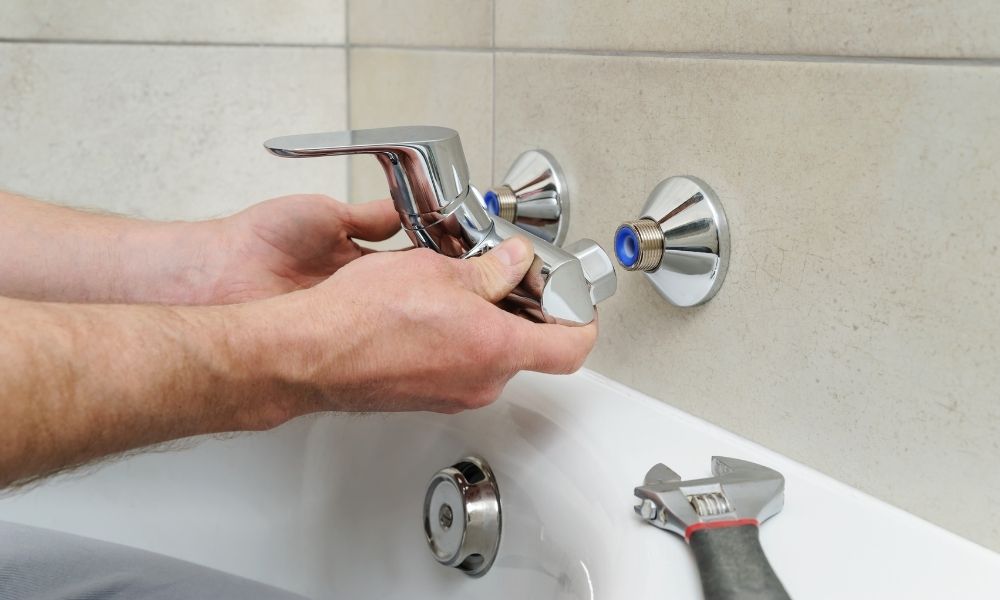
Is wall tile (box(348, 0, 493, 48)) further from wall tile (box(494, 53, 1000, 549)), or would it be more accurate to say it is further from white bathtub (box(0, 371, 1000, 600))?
white bathtub (box(0, 371, 1000, 600))

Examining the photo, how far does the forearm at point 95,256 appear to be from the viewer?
53 centimetres

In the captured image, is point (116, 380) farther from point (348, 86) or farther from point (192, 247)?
point (348, 86)

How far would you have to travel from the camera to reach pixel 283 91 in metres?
0.79

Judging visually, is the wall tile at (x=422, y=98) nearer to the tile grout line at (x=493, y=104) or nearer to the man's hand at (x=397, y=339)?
the tile grout line at (x=493, y=104)

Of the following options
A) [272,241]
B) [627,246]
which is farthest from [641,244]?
[272,241]

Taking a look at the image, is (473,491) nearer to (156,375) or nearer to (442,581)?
(442,581)

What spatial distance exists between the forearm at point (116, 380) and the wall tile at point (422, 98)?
0.33 m

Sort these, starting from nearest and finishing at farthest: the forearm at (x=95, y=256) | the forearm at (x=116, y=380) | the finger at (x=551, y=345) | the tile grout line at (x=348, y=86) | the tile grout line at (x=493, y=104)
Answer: the forearm at (x=116, y=380) < the finger at (x=551, y=345) < the forearm at (x=95, y=256) < the tile grout line at (x=493, y=104) < the tile grout line at (x=348, y=86)

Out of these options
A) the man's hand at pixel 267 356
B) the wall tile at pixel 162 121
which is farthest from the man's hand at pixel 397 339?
the wall tile at pixel 162 121

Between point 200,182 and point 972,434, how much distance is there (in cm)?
64

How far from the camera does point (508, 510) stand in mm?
514

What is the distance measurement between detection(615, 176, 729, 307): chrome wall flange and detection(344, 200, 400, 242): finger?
153 millimetres

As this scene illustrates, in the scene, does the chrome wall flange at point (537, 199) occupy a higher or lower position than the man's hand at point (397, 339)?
higher

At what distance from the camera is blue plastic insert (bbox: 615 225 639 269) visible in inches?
19.1
